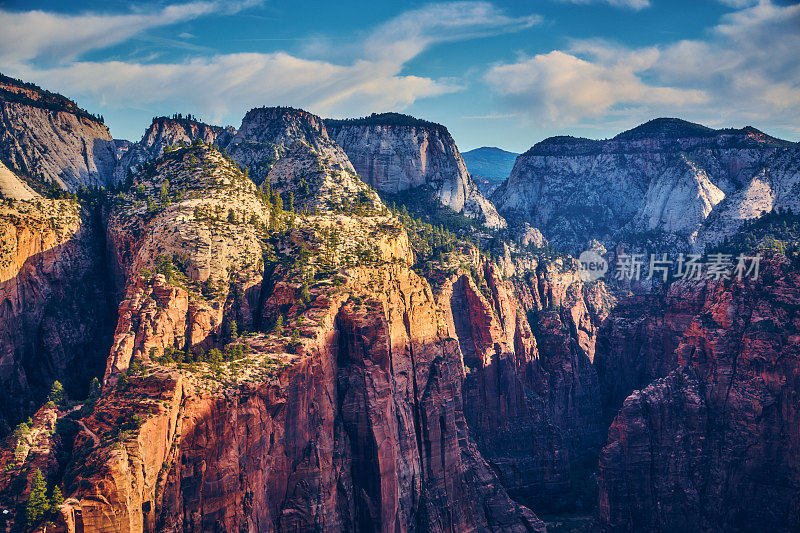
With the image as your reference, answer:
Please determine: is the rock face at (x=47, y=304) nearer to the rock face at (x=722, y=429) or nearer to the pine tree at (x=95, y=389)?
the pine tree at (x=95, y=389)

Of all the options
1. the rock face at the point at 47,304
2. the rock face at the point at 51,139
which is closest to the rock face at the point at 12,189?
the rock face at the point at 47,304

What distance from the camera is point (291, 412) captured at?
305 ft

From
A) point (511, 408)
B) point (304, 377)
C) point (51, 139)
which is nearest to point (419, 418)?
point (304, 377)

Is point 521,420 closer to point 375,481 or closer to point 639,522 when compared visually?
point 639,522

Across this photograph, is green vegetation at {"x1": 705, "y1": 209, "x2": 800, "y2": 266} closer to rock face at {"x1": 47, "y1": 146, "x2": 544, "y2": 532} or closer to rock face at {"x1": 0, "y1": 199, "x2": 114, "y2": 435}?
rock face at {"x1": 47, "y1": 146, "x2": 544, "y2": 532}

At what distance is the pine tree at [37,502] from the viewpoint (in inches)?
2768

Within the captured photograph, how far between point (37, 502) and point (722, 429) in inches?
4356

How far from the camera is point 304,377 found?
94750 millimetres

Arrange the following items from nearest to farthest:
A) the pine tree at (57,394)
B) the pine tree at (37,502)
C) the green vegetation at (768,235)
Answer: the pine tree at (37,502) < the pine tree at (57,394) < the green vegetation at (768,235)

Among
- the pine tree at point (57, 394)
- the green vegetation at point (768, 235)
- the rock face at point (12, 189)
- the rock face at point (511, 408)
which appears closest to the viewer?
the pine tree at point (57, 394)

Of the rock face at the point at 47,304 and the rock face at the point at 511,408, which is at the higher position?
the rock face at the point at 47,304

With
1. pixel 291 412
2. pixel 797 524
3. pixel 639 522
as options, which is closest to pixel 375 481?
pixel 291 412

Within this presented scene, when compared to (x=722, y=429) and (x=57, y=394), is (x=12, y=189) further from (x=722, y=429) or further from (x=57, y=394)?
(x=722, y=429)

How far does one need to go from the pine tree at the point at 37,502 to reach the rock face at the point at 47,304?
1055 inches
